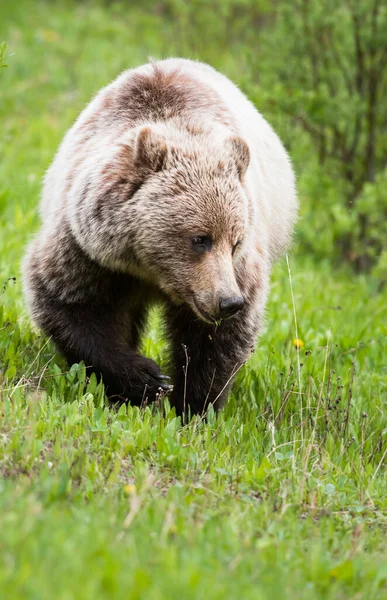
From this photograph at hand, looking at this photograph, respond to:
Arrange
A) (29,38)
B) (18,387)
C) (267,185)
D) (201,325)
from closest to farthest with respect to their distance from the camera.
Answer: (18,387)
(201,325)
(267,185)
(29,38)

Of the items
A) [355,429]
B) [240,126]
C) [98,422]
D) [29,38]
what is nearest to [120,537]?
[98,422]

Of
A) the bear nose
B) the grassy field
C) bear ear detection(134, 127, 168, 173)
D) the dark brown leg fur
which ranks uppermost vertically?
bear ear detection(134, 127, 168, 173)

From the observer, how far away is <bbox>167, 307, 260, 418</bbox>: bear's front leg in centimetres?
541

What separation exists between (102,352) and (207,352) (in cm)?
62

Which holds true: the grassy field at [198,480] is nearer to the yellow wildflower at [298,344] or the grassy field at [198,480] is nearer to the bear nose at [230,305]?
the yellow wildflower at [298,344]

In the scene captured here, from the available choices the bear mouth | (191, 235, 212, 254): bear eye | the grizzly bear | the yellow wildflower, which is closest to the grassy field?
the yellow wildflower

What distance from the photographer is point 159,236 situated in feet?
16.1

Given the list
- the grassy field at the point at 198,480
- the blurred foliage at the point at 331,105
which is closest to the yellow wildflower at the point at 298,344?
the grassy field at the point at 198,480

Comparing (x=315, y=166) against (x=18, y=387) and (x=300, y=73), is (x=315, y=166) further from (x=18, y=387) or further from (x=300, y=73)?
(x=18, y=387)

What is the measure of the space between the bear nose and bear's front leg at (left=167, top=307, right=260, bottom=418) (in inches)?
27.7

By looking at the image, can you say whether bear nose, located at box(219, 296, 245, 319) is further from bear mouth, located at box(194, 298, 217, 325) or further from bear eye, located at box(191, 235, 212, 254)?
bear eye, located at box(191, 235, 212, 254)

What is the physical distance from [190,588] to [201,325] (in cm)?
273

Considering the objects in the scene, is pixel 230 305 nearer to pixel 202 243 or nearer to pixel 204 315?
pixel 204 315

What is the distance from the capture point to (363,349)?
7.43 m
